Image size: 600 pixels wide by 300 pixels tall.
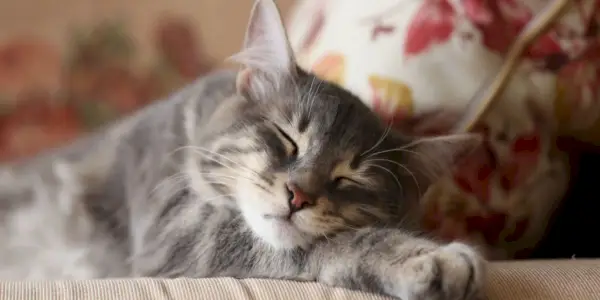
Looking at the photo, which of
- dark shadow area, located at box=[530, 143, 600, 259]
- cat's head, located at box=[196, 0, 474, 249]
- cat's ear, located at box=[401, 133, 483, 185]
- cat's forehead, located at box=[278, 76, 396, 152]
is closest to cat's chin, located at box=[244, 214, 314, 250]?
cat's head, located at box=[196, 0, 474, 249]

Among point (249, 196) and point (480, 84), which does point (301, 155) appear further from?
point (480, 84)

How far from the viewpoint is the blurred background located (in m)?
1.61

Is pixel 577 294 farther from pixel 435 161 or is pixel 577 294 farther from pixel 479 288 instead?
pixel 435 161

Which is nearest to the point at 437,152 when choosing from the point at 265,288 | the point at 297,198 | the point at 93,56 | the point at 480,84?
the point at 480,84

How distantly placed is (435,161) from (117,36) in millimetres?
946

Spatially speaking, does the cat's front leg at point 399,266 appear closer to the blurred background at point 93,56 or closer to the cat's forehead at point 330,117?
the cat's forehead at point 330,117

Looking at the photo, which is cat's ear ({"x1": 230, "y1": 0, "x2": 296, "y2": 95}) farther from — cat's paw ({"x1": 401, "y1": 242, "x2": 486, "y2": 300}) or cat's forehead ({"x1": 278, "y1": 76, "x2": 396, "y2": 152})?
cat's paw ({"x1": 401, "y1": 242, "x2": 486, "y2": 300})

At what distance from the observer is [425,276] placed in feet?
2.38

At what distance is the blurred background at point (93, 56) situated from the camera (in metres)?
1.61

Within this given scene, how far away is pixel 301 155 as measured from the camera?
0.90m

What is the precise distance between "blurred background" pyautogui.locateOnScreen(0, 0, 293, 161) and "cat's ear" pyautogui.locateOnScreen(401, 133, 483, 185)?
79cm

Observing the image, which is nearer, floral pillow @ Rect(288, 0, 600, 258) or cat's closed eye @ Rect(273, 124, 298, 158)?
cat's closed eye @ Rect(273, 124, 298, 158)

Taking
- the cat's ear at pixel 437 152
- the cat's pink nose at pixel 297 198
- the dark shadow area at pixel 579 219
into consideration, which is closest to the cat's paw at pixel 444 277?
the cat's pink nose at pixel 297 198

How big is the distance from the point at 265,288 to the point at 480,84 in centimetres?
50
